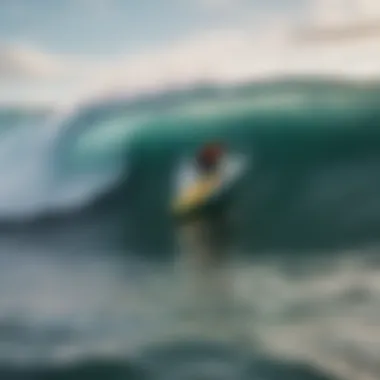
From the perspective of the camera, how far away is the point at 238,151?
3.63 feet

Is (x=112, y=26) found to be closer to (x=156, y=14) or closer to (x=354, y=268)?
(x=156, y=14)

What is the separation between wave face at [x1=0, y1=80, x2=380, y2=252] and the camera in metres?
1.07

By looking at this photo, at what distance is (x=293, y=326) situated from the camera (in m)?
1.02

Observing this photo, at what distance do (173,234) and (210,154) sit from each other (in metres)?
0.13

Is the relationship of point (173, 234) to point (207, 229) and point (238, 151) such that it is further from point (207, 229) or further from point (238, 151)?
point (238, 151)

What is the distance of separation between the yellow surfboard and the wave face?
22 millimetres

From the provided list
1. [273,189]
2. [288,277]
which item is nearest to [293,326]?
[288,277]

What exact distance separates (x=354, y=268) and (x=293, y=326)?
114 millimetres

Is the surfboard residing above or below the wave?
below

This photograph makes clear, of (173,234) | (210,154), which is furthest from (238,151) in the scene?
(173,234)

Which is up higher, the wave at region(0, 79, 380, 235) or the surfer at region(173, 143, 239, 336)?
the wave at region(0, 79, 380, 235)

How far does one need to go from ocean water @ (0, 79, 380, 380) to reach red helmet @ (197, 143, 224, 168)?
2cm

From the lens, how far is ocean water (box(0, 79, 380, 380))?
3.36 ft

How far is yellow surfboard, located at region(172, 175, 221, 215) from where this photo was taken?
1.10 m
